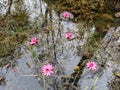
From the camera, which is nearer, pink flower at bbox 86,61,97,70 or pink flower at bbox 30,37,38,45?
pink flower at bbox 86,61,97,70

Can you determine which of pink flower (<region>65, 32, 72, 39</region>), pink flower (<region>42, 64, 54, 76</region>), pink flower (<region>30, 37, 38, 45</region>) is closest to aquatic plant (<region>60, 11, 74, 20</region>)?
pink flower (<region>65, 32, 72, 39</region>)

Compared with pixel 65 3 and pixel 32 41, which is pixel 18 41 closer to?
pixel 32 41

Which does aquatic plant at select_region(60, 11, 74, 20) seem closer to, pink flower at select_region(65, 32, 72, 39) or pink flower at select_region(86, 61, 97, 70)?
pink flower at select_region(65, 32, 72, 39)

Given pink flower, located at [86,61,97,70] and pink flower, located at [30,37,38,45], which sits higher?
pink flower, located at [30,37,38,45]

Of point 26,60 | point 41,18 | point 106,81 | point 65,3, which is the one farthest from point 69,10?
point 106,81

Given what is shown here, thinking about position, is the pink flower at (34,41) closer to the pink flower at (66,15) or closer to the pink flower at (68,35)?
the pink flower at (68,35)

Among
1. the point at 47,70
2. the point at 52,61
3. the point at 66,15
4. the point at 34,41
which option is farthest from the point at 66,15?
the point at 47,70

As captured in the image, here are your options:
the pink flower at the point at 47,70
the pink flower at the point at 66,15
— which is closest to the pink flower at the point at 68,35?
the pink flower at the point at 66,15

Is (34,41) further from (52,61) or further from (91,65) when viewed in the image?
(91,65)

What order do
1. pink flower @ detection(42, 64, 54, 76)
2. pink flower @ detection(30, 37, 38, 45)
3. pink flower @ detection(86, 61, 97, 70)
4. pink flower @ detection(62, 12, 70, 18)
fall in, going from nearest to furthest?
pink flower @ detection(42, 64, 54, 76) → pink flower @ detection(86, 61, 97, 70) → pink flower @ detection(30, 37, 38, 45) → pink flower @ detection(62, 12, 70, 18)
